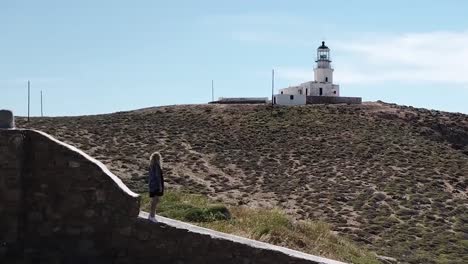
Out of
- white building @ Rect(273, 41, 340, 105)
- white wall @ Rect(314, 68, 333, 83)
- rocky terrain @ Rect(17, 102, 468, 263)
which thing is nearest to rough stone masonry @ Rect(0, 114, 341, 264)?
rocky terrain @ Rect(17, 102, 468, 263)

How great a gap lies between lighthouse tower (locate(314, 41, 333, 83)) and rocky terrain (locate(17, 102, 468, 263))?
1332 cm

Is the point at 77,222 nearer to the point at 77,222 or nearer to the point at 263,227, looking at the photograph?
the point at 77,222

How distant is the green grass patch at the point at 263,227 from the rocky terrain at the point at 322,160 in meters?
4.45

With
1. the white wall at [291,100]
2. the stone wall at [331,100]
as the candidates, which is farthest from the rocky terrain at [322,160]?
the white wall at [291,100]

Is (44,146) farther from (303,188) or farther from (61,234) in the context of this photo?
(303,188)

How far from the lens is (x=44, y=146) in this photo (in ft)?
29.5

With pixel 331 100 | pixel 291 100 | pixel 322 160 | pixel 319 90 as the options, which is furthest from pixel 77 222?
pixel 319 90

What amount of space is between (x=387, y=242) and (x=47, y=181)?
14.0 m

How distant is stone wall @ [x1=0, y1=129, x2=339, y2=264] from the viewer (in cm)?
897

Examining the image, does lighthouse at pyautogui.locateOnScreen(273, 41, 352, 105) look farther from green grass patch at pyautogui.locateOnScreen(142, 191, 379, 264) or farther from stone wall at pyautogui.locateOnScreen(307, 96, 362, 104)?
green grass patch at pyautogui.locateOnScreen(142, 191, 379, 264)

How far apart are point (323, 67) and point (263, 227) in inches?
1935

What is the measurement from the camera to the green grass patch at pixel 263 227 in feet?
42.7

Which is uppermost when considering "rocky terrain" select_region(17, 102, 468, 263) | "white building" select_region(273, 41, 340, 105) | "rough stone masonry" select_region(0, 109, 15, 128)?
"white building" select_region(273, 41, 340, 105)

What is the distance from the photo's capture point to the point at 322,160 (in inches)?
1316
